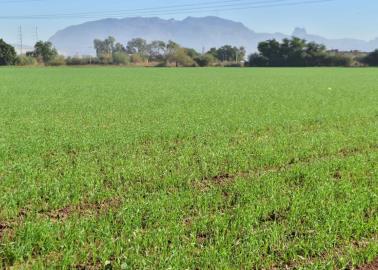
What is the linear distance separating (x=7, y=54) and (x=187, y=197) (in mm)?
123621

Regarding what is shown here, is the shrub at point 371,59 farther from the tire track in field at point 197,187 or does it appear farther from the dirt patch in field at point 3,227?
the dirt patch in field at point 3,227

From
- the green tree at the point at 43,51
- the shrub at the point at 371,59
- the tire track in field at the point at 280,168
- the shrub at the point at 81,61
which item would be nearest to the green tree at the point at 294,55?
the shrub at the point at 371,59

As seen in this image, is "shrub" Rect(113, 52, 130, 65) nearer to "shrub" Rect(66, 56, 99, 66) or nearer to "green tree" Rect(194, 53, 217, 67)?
"shrub" Rect(66, 56, 99, 66)

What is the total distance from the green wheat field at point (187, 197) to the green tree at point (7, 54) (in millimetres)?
113375

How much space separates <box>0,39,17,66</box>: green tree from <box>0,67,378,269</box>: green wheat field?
372ft

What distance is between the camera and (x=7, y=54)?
4764 inches

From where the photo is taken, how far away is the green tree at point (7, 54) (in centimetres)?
12050

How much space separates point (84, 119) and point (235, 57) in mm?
161156

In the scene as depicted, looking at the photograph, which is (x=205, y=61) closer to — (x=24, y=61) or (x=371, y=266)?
(x=24, y=61)

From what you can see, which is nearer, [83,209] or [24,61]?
[83,209]

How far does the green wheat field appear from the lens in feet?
19.6

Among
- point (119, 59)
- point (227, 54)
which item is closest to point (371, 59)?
point (227, 54)

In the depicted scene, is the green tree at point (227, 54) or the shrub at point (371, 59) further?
the green tree at point (227, 54)

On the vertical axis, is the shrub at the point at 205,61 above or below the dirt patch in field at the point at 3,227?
above
